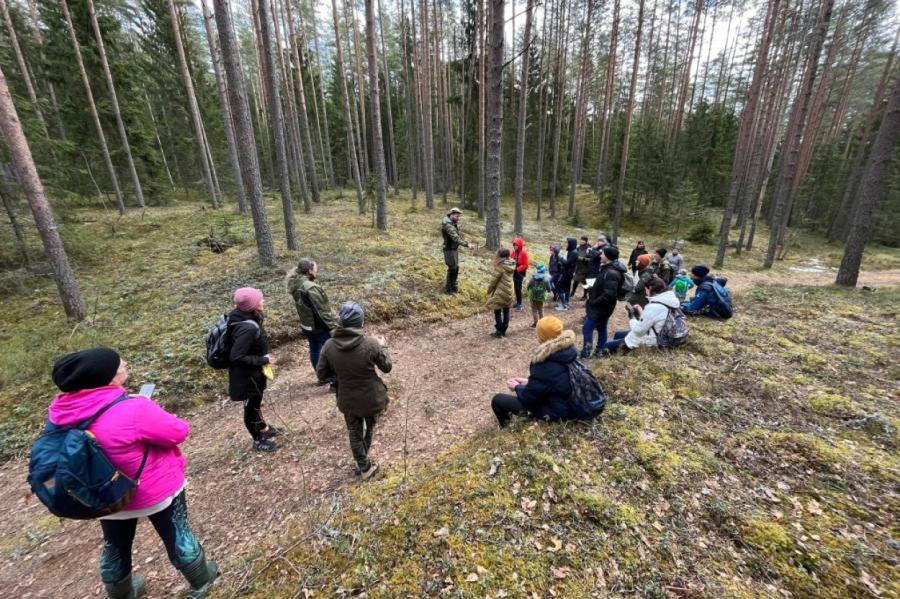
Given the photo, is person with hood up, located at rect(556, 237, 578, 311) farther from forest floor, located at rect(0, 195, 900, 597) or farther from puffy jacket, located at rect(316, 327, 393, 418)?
puffy jacket, located at rect(316, 327, 393, 418)

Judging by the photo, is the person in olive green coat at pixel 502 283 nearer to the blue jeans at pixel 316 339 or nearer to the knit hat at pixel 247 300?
the blue jeans at pixel 316 339

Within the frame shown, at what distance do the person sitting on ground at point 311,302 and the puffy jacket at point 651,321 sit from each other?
217 inches

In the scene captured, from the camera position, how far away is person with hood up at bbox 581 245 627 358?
6.42 meters

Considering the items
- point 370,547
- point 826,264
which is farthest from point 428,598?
point 826,264

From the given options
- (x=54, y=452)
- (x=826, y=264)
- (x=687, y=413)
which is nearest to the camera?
(x=54, y=452)

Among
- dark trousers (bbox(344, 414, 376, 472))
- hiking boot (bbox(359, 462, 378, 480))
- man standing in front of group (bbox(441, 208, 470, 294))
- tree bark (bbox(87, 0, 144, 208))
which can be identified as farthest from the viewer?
tree bark (bbox(87, 0, 144, 208))

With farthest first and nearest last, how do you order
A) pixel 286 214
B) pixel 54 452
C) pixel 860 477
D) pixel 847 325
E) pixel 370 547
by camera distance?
pixel 286 214
pixel 847 325
pixel 860 477
pixel 370 547
pixel 54 452

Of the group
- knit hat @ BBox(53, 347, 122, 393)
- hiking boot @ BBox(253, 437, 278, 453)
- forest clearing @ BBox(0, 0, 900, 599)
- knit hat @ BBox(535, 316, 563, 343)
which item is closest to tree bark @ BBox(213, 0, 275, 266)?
forest clearing @ BBox(0, 0, 900, 599)

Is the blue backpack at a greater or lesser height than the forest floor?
greater

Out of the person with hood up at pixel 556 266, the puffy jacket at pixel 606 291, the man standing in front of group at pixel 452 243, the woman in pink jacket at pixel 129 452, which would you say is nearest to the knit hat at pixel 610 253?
the puffy jacket at pixel 606 291

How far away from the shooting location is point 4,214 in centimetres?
1019

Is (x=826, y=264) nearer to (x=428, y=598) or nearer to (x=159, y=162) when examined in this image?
(x=428, y=598)

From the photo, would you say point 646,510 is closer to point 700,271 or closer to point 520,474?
point 520,474

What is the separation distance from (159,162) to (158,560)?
2555 centimetres
